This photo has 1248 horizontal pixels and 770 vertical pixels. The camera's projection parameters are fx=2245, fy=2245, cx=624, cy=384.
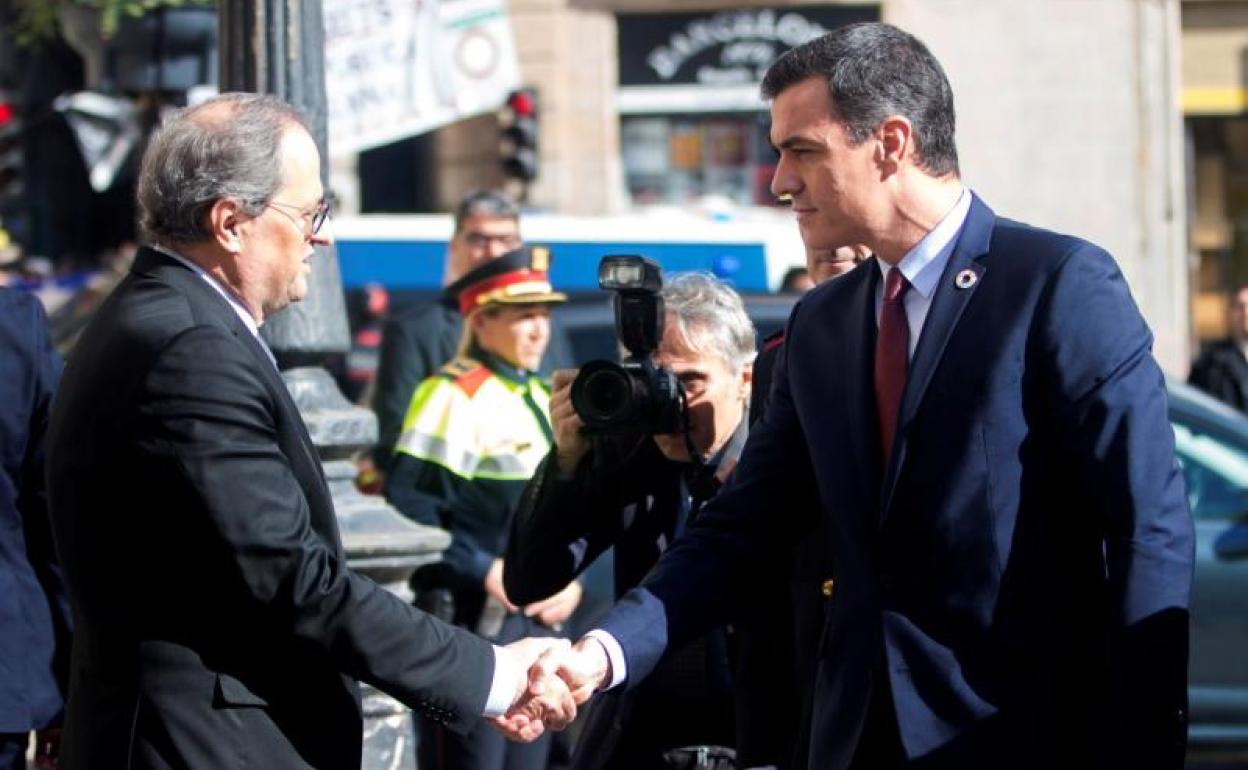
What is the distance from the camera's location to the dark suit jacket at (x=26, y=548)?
16.1 ft

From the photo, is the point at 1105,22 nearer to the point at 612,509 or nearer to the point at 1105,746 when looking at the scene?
the point at 612,509

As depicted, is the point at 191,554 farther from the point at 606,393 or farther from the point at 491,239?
the point at 491,239

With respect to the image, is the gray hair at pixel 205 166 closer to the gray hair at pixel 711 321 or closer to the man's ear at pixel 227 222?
the man's ear at pixel 227 222

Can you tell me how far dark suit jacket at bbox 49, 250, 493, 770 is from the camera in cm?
352

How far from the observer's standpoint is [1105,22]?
20.1 meters

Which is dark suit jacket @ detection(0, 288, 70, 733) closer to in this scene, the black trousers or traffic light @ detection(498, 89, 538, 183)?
the black trousers

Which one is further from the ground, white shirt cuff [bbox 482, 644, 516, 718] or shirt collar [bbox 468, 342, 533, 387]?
shirt collar [bbox 468, 342, 533, 387]

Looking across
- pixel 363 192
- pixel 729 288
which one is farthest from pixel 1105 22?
pixel 729 288

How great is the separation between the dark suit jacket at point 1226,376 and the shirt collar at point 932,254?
314 inches

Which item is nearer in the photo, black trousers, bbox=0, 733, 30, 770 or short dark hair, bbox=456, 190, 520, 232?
black trousers, bbox=0, 733, 30, 770

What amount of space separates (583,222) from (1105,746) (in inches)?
362

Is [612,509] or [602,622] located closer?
[602,622]

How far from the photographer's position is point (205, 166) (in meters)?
3.71

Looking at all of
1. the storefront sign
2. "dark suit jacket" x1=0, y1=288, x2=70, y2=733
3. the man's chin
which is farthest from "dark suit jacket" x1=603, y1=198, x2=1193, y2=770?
the storefront sign
